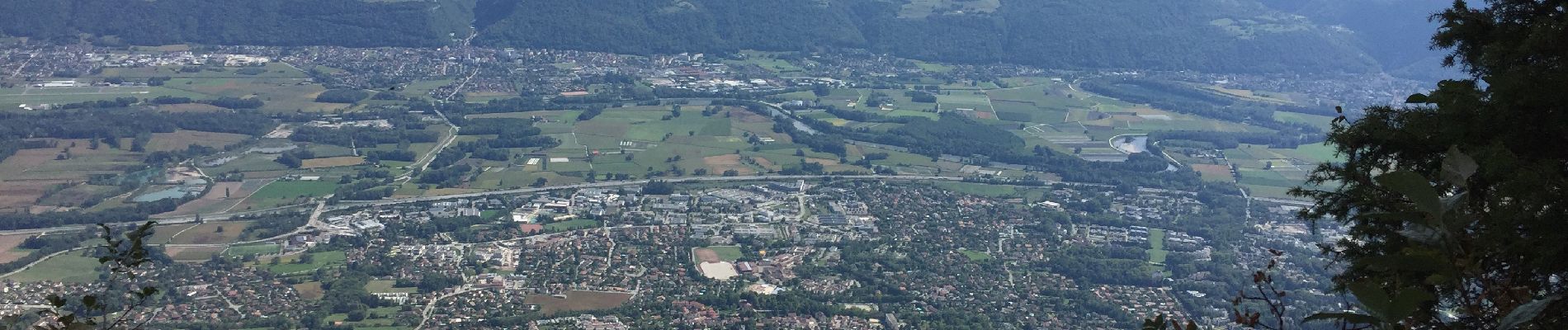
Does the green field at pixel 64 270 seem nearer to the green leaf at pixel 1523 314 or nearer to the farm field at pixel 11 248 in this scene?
the farm field at pixel 11 248

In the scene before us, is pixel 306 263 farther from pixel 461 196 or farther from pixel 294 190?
pixel 294 190

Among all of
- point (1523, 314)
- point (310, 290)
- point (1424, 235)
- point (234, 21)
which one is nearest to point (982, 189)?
point (310, 290)

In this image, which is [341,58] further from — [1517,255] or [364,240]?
[1517,255]

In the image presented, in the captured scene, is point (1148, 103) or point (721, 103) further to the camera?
point (1148, 103)

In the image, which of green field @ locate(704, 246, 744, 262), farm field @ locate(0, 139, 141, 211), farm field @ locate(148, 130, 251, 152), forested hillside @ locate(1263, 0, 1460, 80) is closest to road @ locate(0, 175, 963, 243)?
farm field @ locate(0, 139, 141, 211)

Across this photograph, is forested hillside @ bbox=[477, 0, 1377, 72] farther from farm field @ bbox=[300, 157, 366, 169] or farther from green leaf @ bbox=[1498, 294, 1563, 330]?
green leaf @ bbox=[1498, 294, 1563, 330]

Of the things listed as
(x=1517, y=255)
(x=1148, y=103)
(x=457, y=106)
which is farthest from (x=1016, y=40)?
(x=1517, y=255)

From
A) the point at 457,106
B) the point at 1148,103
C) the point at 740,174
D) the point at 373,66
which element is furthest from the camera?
the point at 373,66
